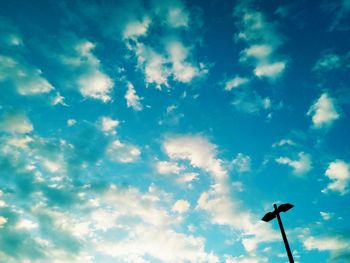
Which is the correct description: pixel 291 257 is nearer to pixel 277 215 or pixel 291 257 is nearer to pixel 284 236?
pixel 284 236

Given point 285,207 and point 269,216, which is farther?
point 269,216

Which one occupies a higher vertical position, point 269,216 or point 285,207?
point 285,207

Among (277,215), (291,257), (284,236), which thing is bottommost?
(291,257)

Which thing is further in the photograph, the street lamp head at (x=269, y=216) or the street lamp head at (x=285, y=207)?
the street lamp head at (x=269, y=216)

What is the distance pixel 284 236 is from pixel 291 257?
0.96 meters

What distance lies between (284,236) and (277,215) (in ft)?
3.03

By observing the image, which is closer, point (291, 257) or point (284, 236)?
point (291, 257)

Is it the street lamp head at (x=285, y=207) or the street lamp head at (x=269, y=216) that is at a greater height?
the street lamp head at (x=285, y=207)

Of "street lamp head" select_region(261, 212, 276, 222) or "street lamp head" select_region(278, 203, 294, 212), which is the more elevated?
"street lamp head" select_region(278, 203, 294, 212)

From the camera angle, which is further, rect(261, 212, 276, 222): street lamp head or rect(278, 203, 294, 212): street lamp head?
rect(261, 212, 276, 222): street lamp head

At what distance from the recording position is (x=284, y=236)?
11227 mm

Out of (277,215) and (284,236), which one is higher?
(277,215)

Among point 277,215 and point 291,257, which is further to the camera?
point 277,215

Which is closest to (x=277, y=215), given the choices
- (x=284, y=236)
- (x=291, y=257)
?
(x=284, y=236)
